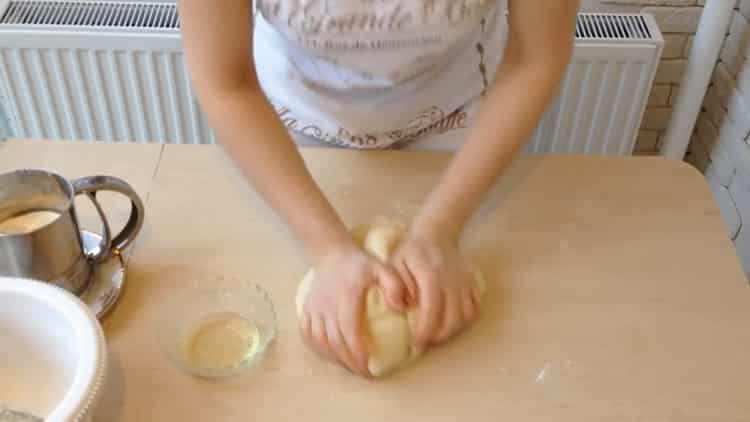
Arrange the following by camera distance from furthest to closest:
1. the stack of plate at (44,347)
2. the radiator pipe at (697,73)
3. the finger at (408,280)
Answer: the radiator pipe at (697,73)
the finger at (408,280)
the stack of plate at (44,347)

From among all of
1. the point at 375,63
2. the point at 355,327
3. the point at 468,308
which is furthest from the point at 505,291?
the point at 375,63

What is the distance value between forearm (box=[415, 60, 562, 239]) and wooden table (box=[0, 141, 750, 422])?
4 centimetres

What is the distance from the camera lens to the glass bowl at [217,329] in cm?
63

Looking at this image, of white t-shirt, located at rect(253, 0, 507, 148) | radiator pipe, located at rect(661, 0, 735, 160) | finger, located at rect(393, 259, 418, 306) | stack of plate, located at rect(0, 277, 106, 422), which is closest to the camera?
stack of plate, located at rect(0, 277, 106, 422)

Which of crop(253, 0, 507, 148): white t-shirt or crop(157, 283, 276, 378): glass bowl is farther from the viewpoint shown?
crop(253, 0, 507, 148): white t-shirt

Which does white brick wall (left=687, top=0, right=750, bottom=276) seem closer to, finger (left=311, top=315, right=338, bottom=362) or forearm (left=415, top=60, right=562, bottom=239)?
forearm (left=415, top=60, right=562, bottom=239)

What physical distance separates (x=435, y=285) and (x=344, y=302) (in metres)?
0.08

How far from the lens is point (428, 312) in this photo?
0.64 metres

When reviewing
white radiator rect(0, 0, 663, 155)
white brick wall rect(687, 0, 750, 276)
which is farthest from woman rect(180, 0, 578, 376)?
white brick wall rect(687, 0, 750, 276)

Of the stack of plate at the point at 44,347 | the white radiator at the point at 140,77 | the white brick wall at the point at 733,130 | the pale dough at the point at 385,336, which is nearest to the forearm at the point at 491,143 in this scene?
the pale dough at the point at 385,336

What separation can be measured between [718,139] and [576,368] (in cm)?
92

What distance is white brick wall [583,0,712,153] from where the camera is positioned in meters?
1.33

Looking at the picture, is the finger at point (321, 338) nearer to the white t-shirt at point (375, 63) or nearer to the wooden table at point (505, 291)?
the wooden table at point (505, 291)

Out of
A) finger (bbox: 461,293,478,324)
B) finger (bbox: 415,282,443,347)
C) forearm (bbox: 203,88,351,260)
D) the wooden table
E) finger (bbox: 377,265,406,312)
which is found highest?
forearm (bbox: 203,88,351,260)
